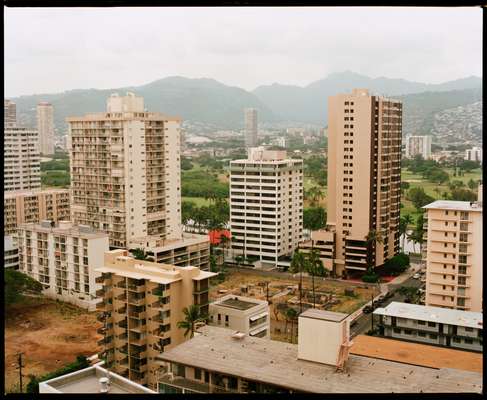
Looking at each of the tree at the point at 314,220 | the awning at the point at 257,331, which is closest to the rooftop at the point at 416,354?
the awning at the point at 257,331

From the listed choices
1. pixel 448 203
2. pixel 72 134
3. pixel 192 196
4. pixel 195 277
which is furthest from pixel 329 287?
pixel 192 196

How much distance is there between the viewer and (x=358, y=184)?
10.5 m

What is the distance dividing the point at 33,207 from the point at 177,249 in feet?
16.0

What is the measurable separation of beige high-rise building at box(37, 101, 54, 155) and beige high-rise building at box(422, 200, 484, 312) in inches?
994

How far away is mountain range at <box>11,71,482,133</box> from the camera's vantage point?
38750mm

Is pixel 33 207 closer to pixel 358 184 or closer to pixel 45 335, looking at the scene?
pixel 45 335

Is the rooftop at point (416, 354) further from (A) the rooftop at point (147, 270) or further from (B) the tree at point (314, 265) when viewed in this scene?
(B) the tree at point (314, 265)

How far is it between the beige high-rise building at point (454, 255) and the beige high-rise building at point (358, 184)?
2677 millimetres

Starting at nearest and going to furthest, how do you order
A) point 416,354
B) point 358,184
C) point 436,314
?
point 416,354, point 436,314, point 358,184

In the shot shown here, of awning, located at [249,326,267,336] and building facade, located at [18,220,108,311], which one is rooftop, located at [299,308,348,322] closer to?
awning, located at [249,326,267,336]

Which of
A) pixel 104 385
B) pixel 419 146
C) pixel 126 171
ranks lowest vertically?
pixel 104 385

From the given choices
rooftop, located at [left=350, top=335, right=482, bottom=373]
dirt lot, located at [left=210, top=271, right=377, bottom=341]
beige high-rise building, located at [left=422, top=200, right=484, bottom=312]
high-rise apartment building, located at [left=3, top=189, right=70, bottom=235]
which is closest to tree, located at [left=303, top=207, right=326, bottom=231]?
dirt lot, located at [left=210, top=271, right=377, bottom=341]

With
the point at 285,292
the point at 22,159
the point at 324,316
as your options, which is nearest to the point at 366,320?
the point at 285,292

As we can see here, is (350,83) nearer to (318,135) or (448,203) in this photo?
(318,135)
